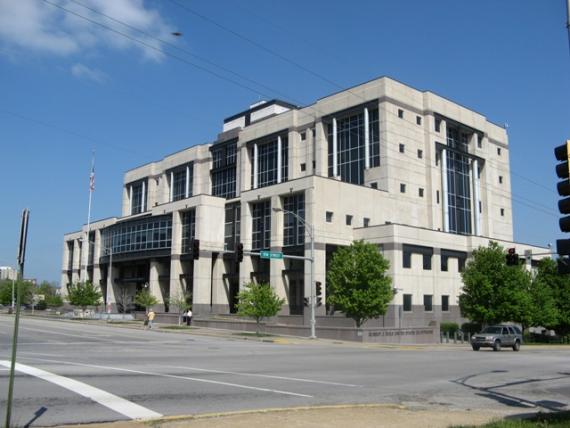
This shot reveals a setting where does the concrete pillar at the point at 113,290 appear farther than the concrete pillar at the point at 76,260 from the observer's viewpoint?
No

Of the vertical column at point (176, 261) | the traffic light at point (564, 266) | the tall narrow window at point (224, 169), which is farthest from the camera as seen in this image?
the tall narrow window at point (224, 169)

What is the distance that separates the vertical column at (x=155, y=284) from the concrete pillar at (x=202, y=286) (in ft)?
30.6

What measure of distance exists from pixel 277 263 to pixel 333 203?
27.1ft

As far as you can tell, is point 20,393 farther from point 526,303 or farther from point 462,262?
point 462,262

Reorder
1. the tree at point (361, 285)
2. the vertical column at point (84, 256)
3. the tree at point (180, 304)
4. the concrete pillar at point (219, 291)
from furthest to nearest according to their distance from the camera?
the vertical column at point (84, 256) → the concrete pillar at point (219, 291) → the tree at point (180, 304) → the tree at point (361, 285)

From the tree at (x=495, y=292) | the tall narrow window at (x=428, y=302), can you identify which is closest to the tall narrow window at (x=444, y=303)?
the tall narrow window at (x=428, y=302)

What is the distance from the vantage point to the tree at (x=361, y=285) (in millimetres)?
44656

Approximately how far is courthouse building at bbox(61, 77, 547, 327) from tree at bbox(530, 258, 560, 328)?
6.99 metres

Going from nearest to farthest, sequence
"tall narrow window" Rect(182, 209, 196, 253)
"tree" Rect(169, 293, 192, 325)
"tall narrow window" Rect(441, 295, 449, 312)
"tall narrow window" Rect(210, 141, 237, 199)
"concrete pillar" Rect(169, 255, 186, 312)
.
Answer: "tree" Rect(169, 293, 192, 325), "tall narrow window" Rect(441, 295, 449, 312), "concrete pillar" Rect(169, 255, 186, 312), "tall narrow window" Rect(182, 209, 196, 253), "tall narrow window" Rect(210, 141, 237, 199)

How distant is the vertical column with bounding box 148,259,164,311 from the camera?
73.6 metres

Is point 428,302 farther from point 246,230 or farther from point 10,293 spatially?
point 10,293

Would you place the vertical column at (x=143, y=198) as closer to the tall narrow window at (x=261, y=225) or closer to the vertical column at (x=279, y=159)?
the vertical column at (x=279, y=159)

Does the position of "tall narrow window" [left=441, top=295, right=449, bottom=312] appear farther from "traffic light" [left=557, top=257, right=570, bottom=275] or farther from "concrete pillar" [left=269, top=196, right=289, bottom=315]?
"traffic light" [left=557, top=257, right=570, bottom=275]

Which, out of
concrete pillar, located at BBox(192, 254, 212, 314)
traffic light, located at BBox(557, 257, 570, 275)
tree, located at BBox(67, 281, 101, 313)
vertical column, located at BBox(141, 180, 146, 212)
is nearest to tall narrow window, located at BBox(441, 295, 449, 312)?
concrete pillar, located at BBox(192, 254, 212, 314)
